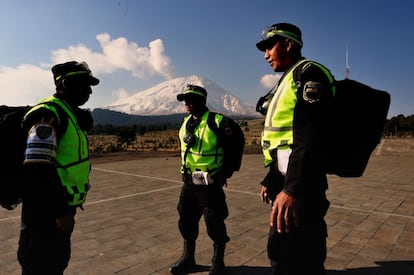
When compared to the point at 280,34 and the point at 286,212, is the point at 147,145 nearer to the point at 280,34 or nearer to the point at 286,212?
the point at 280,34

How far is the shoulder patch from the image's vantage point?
180 cm

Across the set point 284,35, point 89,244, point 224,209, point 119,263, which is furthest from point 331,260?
point 89,244

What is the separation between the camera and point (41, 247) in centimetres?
221

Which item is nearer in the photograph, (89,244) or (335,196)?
(89,244)

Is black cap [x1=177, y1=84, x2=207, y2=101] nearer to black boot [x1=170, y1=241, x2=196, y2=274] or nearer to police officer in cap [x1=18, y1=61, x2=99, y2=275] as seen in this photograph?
police officer in cap [x1=18, y1=61, x2=99, y2=275]

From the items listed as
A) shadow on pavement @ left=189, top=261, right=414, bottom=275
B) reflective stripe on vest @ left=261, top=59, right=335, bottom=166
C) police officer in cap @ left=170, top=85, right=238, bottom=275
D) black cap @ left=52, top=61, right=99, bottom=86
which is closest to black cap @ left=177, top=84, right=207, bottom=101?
police officer in cap @ left=170, top=85, right=238, bottom=275

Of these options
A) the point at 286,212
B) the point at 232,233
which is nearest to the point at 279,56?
the point at 286,212

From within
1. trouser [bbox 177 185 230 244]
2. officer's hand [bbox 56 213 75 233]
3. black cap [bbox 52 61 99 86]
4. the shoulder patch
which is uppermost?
black cap [bbox 52 61 99 86]

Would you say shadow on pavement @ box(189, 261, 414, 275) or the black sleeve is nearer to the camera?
the black sleeve

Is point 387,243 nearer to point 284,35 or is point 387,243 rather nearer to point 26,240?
point 284,35

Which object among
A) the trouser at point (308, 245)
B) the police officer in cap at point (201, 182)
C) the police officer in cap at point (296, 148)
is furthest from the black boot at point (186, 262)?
the trouser at point (308, 245)

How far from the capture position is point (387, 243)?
14.8 ft

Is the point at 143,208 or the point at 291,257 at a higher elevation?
the point at 291,257

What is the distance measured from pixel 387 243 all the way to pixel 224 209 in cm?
265
